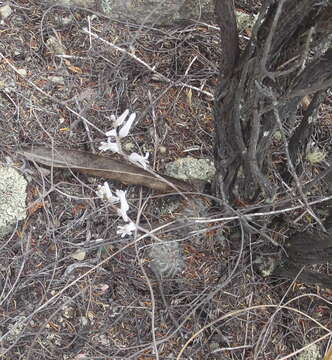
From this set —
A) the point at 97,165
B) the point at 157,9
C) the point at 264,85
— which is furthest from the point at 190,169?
the point at 157,9

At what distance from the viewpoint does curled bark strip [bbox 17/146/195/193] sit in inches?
66.1

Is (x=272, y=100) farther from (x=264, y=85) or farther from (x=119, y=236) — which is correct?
(x=119, y=236)

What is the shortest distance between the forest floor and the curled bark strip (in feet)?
0.10

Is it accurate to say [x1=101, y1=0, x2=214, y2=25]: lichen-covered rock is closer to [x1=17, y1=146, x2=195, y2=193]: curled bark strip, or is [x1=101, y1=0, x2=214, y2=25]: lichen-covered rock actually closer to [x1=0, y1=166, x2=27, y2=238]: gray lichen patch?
[x1=17, y1=146, x2=195, y2=193]: curled bark strip

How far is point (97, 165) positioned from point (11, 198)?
0.97 feet

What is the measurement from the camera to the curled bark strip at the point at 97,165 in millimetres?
1680

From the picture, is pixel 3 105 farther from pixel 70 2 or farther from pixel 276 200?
pixel 276 200

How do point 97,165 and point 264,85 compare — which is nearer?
point 264,85

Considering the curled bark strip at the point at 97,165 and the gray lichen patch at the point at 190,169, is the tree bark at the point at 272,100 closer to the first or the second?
the gray lichen patch at the point at 190,169

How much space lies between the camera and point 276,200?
1661 mm

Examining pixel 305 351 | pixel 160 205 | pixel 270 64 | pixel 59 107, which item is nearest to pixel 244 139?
pixel 270 64

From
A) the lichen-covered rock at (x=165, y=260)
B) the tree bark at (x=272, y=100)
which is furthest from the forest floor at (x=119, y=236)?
the tree bark at (x=272, y=100)

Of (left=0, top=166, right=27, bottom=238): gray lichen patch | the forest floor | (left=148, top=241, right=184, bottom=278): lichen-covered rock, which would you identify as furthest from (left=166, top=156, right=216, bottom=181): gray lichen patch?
(left=0, top=166, right=27, bottom=238): gray lichen patch

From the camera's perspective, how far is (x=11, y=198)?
1.62m
